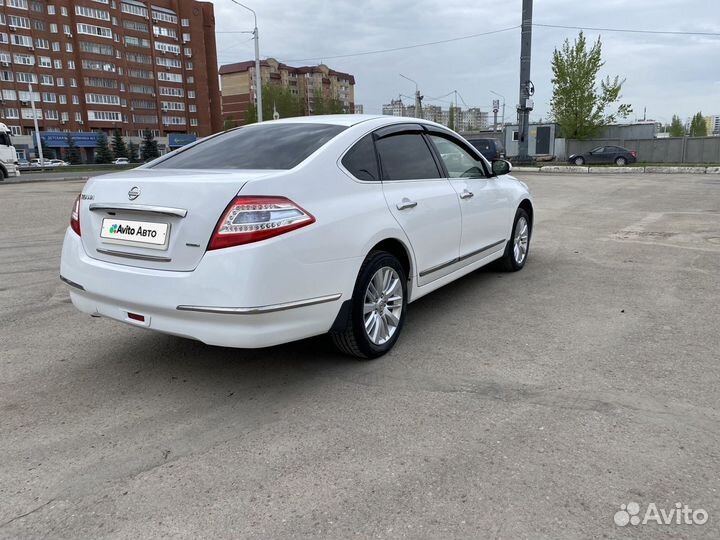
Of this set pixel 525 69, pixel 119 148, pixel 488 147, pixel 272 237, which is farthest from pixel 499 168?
pixel 119 148

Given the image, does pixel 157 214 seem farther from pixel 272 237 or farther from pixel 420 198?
pixel 420 198

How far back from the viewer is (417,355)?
3945mm

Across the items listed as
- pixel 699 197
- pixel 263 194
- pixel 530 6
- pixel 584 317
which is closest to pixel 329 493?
pixel 263 194

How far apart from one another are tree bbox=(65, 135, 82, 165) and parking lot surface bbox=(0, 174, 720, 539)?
76.6 m

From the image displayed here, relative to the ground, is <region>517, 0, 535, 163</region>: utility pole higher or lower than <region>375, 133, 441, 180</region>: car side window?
higher

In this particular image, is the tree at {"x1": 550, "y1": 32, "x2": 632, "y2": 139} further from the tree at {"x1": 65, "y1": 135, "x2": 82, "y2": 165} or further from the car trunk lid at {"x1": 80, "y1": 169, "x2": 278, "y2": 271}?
the tree at {"x1": 65, "y1": 135, "x2": 82, "y2": 165}

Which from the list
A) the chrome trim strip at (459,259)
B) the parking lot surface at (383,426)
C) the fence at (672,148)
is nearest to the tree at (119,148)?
the fence at (672,148)

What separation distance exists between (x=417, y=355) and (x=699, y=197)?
13.0 metres

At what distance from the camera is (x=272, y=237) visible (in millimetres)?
2984

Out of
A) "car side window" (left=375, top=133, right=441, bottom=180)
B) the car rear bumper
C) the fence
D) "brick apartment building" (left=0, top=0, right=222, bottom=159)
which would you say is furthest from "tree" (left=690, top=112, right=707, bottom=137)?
the car rear bumper

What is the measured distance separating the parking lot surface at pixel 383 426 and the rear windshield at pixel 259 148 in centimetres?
133

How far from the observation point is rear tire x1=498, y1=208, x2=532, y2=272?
613 cm

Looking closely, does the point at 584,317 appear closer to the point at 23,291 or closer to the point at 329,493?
the point at 329,493

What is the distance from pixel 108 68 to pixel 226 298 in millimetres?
89000
